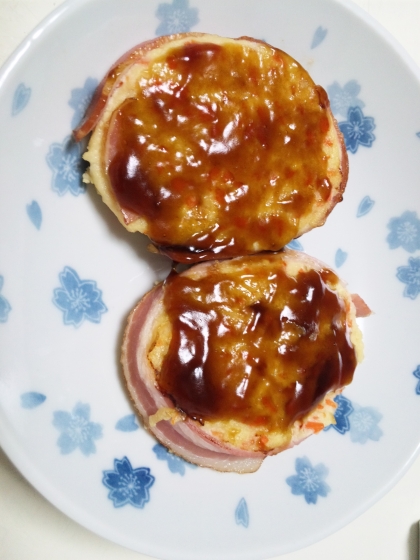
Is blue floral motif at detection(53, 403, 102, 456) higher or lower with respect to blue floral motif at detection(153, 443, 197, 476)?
lower

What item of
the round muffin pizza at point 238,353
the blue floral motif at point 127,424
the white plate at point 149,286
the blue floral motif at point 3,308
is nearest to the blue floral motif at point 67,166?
the white plate at point 149,286

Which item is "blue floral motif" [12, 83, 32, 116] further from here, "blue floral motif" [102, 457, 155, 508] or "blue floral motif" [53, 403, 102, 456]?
"blue floral motif" [102, 457, 155, 508]

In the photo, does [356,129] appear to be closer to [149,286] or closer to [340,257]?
[340,257]

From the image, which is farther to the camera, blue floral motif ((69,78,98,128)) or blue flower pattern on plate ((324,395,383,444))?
blue flower pattern on plate ((324,395,383,444))

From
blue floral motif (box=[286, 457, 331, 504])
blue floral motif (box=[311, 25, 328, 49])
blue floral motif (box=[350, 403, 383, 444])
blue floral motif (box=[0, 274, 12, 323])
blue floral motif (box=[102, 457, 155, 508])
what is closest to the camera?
blue floral motif (box=[0, 274, 12, 323])

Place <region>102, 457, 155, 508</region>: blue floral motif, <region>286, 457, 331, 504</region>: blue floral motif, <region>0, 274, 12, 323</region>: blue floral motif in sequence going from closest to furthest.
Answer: <region>0, 274, 12, 323</region>: blue floral motif < <region>102, 457, 155, 508</region>: blue floral motif < <region>286, 457, 331, 504</region>: blue floral motif

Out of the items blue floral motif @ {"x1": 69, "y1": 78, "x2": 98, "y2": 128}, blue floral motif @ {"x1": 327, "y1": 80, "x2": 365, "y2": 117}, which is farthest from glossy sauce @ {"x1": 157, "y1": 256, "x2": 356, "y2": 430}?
blue floral motif @ {"x1": 327, "y1": 80, "x2": 365, "y2": 117}
